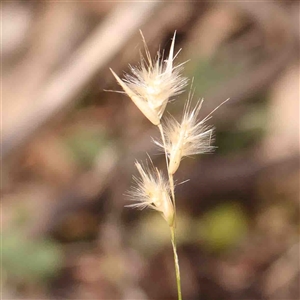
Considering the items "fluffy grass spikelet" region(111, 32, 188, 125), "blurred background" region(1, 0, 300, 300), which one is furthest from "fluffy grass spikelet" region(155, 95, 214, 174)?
"blurred background" region(1, 0, 300, 300)

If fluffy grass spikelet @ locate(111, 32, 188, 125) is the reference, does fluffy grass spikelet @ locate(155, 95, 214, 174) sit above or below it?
below

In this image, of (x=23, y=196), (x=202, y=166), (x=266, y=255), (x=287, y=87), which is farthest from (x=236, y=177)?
(x=23, y=196)

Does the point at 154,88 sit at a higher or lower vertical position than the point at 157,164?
lower

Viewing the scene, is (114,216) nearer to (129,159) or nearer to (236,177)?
(129,159)

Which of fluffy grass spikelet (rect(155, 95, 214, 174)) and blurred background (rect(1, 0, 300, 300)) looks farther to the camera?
blurred background (rect(1, 0, 300, 300))

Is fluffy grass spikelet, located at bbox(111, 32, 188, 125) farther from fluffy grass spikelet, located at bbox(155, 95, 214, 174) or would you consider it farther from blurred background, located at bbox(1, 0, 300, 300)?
blurred background, located at bbox(1, 0, 300, 300)

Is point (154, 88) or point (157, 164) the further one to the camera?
point (157, 164)

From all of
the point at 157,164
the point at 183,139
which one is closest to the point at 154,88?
the point at 183,139

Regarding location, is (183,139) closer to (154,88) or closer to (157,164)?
(154,88)

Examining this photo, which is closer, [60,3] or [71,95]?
[71,95]
